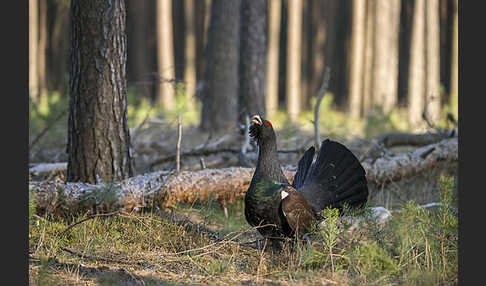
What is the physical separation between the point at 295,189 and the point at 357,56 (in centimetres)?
1376

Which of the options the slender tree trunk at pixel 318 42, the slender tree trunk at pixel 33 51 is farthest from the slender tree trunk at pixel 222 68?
the slender tree trunk at pixel 318 42

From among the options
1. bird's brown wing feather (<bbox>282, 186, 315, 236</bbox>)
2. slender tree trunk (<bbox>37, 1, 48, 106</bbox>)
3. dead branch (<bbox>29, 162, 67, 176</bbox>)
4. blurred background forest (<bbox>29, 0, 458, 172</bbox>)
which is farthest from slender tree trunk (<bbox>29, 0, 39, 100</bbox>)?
bird's brown wing feather (<bbox>282, 186, 315, 236</bbox>)

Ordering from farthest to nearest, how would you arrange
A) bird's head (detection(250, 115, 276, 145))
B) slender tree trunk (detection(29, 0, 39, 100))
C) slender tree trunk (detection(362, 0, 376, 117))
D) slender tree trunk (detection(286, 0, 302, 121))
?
slender tree trunk (detection(362, 0, 376, 117))
slender tree trunk (detection(286, 0, 302, 121))
slender tree trunk (detection(29, 0, 39, 100))
bird's head (detection(250, 115, 276, 145))

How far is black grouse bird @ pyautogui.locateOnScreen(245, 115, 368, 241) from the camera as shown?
13.5 ft

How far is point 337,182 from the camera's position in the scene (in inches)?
180

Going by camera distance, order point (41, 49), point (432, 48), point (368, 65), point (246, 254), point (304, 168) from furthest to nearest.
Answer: point (41, 49), point (368, 65), point (432, 48), point (304, 168), point (246, 254)

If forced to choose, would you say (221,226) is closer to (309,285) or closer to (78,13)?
(309,285)

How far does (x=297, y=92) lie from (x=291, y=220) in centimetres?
1393

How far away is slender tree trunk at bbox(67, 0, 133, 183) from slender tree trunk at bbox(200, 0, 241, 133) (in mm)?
5478

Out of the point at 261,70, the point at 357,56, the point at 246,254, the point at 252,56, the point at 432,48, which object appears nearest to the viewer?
the point at 246,254

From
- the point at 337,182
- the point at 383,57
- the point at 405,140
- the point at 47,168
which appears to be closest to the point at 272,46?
the point at 383,57

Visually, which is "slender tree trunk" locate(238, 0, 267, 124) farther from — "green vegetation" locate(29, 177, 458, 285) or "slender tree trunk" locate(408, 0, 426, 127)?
"slender tree trunk" locate(408, 0, 426, 127)

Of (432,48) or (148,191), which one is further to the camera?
(432,48)

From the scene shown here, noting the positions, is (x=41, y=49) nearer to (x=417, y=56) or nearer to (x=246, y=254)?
A: (x=417, y=56)
